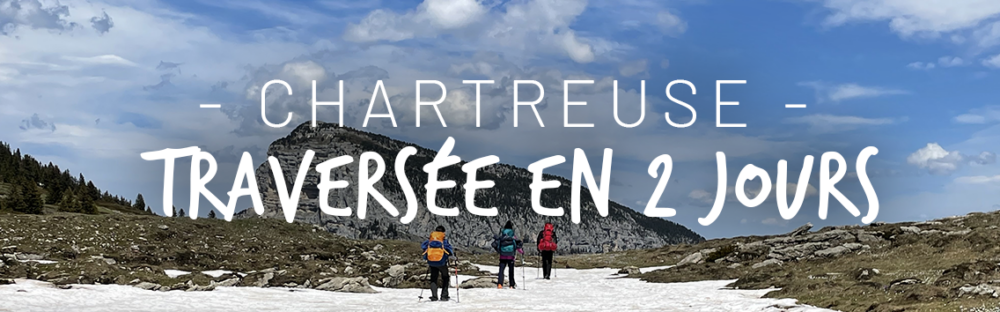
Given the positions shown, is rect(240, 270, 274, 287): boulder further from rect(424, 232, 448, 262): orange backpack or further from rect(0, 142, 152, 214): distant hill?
rect(0, 142, 152, 214): distant hill

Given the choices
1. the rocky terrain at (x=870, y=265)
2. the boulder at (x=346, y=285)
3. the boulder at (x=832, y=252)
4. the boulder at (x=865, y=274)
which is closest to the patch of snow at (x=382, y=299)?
the boulder at (x=346, y=285)

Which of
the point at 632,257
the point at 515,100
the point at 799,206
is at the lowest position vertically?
the point at 632,257

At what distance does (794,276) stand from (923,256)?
7589mm

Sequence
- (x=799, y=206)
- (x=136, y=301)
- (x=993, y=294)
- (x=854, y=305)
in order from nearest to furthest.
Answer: (x=993, y=294) → (x=854, y=305) → (x=136, y=301) → (x=799, y=206)

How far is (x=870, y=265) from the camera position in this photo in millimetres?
35406

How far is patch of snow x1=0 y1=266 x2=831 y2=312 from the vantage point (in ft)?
83.2

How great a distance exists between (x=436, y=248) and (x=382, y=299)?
9.95 ft

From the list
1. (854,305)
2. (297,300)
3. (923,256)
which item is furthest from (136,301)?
(923,256)

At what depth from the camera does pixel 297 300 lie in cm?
2959

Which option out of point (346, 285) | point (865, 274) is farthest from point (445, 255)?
point (865, 274)

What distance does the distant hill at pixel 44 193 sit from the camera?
285ft

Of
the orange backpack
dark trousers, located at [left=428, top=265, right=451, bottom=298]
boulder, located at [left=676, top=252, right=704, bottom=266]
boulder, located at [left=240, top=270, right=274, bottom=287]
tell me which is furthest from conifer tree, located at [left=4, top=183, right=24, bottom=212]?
dark trousers, located at [left=428, top=265, right=451, bottom=298]

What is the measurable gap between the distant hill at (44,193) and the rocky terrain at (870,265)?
6327 cm

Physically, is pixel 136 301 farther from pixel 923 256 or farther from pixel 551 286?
pixel 923 256
